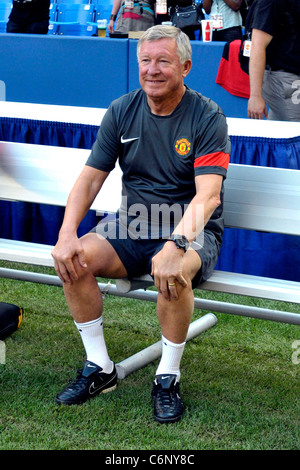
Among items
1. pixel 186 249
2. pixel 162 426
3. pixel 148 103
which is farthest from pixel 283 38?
pixel 162 426

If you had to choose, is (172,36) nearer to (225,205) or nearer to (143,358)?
(225,205)

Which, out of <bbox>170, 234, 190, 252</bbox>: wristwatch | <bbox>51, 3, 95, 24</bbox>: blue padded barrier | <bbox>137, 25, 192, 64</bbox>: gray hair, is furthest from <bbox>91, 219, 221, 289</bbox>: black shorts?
<bbox>51, 3, 95, 24</bbox>: blue padded barrier

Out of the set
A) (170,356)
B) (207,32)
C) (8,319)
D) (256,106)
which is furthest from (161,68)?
(207,32)

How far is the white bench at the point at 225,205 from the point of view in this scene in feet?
9.02

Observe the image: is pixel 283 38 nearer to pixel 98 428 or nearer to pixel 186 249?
pixel 186 249

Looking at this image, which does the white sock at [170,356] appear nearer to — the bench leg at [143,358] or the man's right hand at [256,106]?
the bench leg at [143,358]

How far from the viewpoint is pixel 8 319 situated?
11.1 ft

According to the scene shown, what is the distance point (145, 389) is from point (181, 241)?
0.75m

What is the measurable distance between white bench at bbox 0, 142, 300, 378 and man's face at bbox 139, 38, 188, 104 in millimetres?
493

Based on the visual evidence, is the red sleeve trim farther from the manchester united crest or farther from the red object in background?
the red object in background

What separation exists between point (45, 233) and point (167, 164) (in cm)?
185

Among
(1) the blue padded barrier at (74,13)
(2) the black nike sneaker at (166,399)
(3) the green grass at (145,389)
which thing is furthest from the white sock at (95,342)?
(1) the blue padded barrier at (74,13)

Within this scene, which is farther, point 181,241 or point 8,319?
point 8,319

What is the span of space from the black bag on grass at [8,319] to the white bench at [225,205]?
0.25 m
